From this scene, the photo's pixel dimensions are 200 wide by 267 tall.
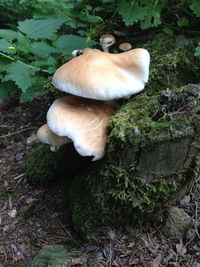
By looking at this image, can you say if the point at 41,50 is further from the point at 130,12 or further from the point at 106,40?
the point at 130,12

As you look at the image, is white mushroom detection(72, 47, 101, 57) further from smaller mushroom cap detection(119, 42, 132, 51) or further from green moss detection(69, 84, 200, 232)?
green moss detection(69, 84, 200, 232)

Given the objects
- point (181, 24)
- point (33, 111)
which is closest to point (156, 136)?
point (181, 24)

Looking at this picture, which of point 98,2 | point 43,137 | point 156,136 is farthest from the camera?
point 98,2

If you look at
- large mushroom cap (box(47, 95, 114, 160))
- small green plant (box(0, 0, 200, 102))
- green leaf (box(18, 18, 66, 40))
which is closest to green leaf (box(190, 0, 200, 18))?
small green plant (box(0, 0, 200, 102))

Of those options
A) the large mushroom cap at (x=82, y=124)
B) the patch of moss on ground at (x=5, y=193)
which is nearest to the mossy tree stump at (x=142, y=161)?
the large mushroom cap at (x=82, y=124)

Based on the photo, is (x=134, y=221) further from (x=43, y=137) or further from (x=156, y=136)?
(x=43, y=137)

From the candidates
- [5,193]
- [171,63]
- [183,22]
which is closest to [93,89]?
[171,63]
